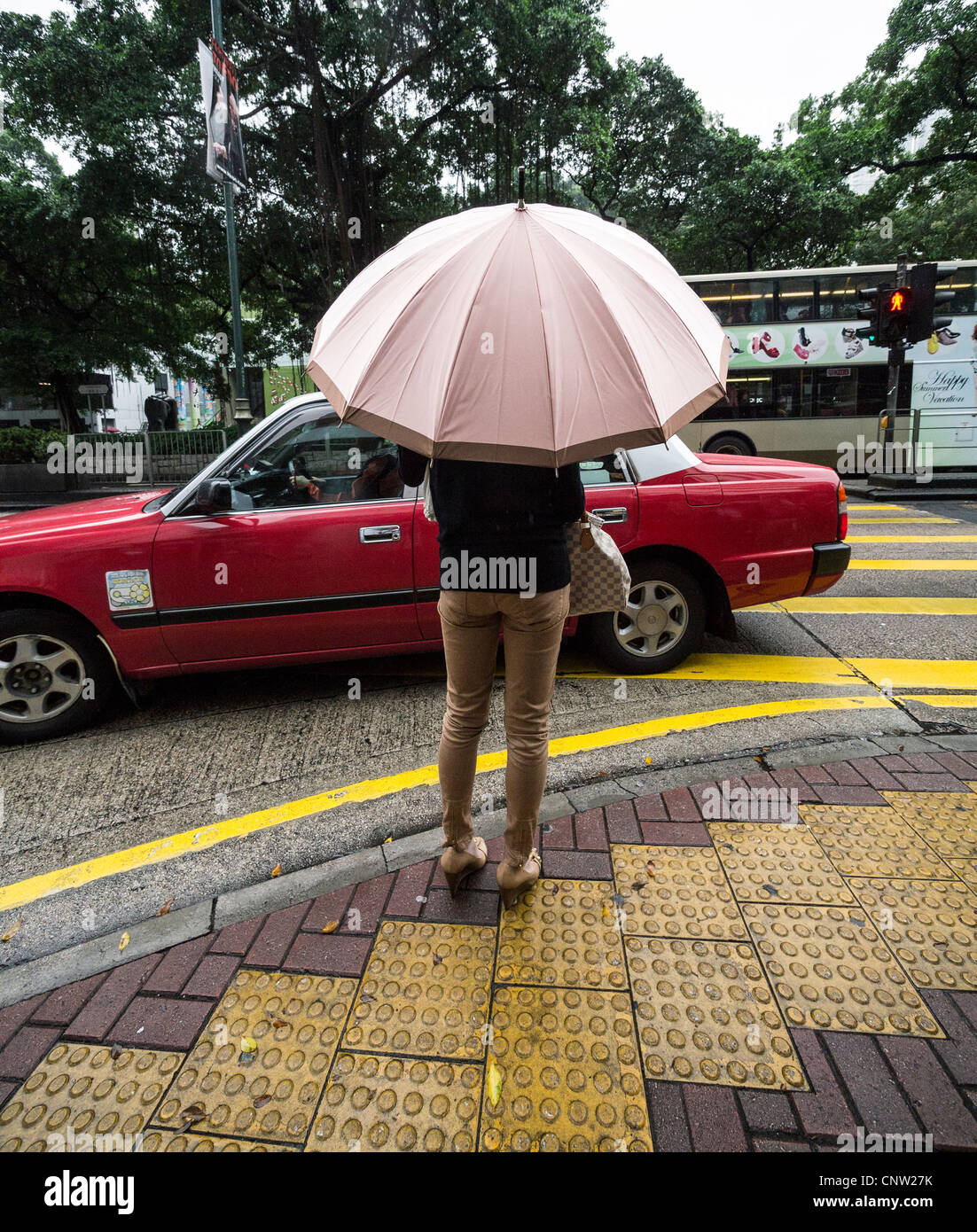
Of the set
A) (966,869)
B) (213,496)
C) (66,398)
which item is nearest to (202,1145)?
(966,869)

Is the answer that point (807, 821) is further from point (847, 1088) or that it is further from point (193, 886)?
point (193, 886)

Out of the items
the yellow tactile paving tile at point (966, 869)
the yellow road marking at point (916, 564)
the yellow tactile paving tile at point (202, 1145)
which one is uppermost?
the yellow road marking at point (916, 564)

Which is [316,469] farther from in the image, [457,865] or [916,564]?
[916,564]

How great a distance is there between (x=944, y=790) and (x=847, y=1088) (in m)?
1.66

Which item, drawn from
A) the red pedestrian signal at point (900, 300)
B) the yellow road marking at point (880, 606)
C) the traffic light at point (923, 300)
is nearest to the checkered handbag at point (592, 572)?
the yellow road marking at point (880, 606)

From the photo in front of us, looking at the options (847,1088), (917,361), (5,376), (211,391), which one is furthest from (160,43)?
(847,1088)

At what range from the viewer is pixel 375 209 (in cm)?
1823

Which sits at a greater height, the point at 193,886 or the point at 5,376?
the point at 5,376

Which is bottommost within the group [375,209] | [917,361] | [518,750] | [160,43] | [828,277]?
[518,750]

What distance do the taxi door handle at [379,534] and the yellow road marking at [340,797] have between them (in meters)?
1.24

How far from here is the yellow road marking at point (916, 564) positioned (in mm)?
6946

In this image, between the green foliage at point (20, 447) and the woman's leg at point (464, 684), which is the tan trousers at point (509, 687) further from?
the green foliage at point (20, 447)

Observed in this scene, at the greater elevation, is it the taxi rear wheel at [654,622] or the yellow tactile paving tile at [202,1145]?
the taxi rear wheel at [654,622]
